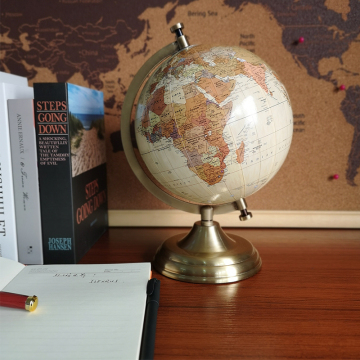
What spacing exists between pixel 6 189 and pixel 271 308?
0.63m

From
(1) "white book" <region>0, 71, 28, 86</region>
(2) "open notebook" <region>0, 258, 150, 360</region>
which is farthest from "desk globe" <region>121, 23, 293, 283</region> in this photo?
(1) "white book" <region>0, 71, 28, 86</region>

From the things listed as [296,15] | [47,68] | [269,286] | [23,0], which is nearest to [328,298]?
[269,286]

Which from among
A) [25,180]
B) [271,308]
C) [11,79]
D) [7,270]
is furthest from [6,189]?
[271,308]

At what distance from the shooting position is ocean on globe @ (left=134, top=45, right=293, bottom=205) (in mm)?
646

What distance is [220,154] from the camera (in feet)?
2.14

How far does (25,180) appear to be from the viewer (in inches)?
33.1

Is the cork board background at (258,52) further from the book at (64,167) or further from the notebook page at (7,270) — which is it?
the notebook page at (7,270)

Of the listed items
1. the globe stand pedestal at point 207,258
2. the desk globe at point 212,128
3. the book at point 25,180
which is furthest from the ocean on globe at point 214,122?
the book at point 25,180

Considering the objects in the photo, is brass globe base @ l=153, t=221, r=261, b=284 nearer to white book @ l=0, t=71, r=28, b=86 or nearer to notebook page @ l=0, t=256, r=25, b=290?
notebook page @ l=0, t=256, r=25, b=290

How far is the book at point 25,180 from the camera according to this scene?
2.69 feet

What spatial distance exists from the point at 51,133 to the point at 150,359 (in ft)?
1.77

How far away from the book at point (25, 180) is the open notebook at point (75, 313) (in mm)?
93

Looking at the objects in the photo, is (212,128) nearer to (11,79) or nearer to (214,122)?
(214,122)

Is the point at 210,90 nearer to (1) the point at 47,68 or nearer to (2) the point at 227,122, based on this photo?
(2) the point at 227,122
